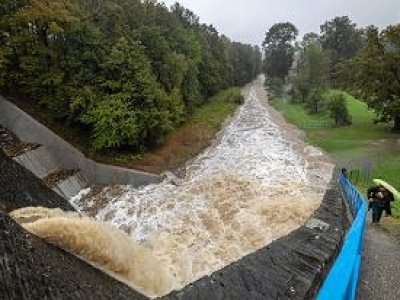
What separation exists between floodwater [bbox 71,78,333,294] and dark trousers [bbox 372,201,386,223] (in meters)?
2.59

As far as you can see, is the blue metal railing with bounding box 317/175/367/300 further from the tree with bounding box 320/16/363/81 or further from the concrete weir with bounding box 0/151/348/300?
the tree with bounding box 320/16/363/81

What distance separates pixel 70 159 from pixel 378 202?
53.6ft

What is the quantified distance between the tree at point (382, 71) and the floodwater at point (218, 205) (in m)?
7.84

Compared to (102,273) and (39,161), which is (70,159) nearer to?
(39,161)

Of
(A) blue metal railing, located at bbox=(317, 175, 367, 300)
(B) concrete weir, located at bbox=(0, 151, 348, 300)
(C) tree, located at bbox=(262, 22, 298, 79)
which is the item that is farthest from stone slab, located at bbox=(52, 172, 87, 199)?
(C) tree, located at bbox=(262, 22, 298, 79)

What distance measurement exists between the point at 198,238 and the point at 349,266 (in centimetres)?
924

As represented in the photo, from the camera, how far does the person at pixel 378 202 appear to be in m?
14.1

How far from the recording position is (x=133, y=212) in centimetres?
2000

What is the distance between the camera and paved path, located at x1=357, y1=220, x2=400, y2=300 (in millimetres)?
9484

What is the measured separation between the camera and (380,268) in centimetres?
1076

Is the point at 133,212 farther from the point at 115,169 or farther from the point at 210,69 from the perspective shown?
the point at 210,69

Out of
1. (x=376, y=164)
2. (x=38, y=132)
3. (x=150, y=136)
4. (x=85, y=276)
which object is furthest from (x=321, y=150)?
(x=85, y=276)

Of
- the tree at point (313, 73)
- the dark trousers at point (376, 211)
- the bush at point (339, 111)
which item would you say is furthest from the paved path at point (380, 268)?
the tree at point (313, 73)

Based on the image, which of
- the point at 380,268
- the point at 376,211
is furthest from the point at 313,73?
the point at 380,268
